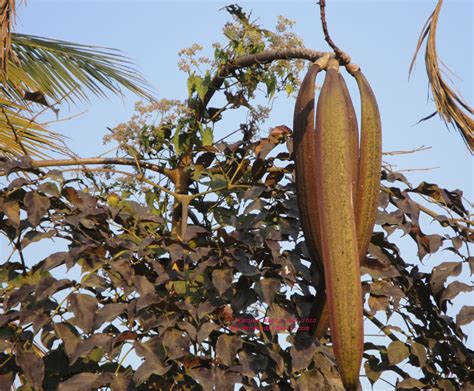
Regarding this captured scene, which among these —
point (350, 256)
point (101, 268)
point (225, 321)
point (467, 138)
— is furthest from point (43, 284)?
point (467, 138)

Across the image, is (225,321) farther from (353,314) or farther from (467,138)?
(467,138)

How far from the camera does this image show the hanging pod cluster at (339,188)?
1.41m

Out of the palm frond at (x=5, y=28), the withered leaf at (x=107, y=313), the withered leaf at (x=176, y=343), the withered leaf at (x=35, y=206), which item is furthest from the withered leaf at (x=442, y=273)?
the palm frond at (x=5, y=28)

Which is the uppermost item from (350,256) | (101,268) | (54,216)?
(54,216)

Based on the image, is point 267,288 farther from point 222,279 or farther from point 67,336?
point 67,336

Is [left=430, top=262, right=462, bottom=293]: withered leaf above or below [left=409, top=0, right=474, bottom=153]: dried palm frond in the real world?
below

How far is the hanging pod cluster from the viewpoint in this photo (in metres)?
1.41

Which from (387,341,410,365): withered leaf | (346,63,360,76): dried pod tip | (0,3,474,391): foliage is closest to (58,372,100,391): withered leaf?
(0,3,474,391): foliage

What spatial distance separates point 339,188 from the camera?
1.44 m

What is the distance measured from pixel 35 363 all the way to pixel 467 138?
1.10 m

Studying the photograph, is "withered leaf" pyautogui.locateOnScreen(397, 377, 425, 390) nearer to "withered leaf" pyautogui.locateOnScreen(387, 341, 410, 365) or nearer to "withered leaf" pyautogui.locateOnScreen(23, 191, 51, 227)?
"withered leaf" pyautogui.locateOnScreen(387, 341, 410, 365)

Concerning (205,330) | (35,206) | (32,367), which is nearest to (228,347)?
(205,330)

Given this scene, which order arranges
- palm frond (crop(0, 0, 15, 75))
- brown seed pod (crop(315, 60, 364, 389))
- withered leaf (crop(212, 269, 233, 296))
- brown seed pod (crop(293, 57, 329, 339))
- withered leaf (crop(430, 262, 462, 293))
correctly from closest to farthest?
brown seed pod (crop(315, 60, 364, 389)), brown seed pod (crop(293, 57, 329, 339)), withered leaf (crop(212, 269, 233, 296)), withered leaf (crop(430, 262, 462, 293)), palm frond (crop(0, 0, 15, 75))

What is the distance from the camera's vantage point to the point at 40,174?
2.01 meters
